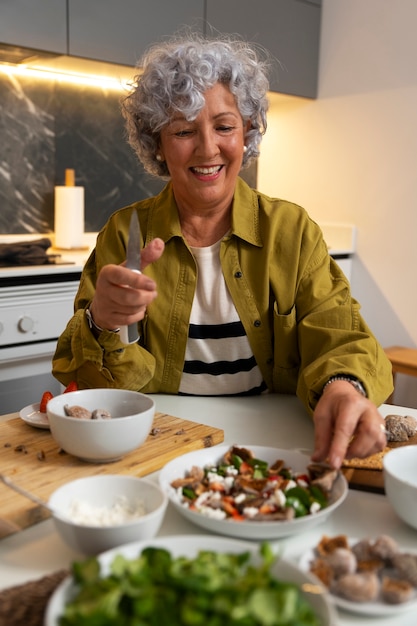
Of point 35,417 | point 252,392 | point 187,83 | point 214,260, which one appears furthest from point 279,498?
point 187,83

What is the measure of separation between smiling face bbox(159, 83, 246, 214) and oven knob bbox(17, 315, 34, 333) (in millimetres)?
995

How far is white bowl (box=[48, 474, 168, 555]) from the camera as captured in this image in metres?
0.73

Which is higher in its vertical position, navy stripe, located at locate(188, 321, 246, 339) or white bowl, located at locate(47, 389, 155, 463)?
navy stripe, located at locate(188, 321, 246, 339)

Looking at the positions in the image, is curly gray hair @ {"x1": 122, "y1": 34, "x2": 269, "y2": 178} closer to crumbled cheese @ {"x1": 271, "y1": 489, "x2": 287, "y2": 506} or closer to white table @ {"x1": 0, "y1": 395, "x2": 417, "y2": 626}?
white table @ {"x1": 0, "y1": 395, "x2": 417, "y2": 626}

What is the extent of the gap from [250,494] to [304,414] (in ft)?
1.58

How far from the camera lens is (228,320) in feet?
5.13

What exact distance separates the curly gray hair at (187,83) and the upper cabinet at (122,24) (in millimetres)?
1088

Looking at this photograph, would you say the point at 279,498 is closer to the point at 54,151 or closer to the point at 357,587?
the point at 357,587

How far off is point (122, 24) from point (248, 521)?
7.72ft

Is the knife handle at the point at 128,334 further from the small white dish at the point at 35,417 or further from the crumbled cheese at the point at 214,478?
the crumbled cheese at the point at 214,478

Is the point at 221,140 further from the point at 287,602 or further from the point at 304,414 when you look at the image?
the point at 287,602

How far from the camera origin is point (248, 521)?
82cm

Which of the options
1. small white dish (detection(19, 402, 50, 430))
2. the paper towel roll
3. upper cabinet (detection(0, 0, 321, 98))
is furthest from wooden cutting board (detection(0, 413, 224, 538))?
the paper towel roll

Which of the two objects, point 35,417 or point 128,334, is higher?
point 128,334
